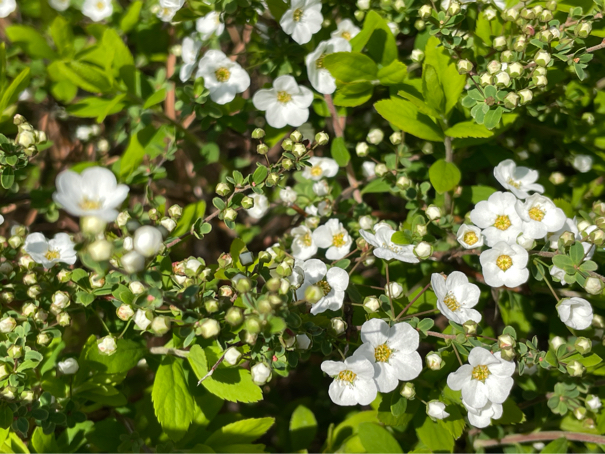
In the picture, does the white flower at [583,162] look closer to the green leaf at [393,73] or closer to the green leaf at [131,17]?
the green leaf at [393,73]

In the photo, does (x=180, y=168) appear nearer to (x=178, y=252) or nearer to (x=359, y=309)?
(x=178, y=252)

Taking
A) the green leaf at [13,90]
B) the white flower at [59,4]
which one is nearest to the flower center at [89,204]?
the green leaf at [13,90]

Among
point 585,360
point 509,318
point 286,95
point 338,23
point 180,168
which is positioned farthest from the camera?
point 180,168

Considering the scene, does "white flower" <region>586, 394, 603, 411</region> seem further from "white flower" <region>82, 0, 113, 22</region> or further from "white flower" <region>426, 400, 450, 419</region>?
"white flower" <region>82, 0, 113, 22</region>

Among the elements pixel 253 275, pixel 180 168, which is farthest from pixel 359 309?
pixel 180 168

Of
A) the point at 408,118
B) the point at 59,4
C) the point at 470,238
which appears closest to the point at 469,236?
the point at 470,238

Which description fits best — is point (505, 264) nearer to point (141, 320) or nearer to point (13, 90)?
point (141, 320)
